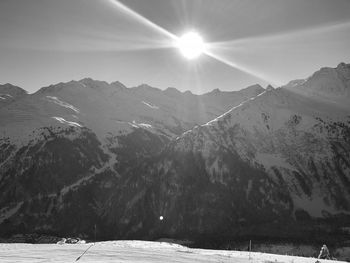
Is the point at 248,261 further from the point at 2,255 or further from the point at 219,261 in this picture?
the point at 2,255

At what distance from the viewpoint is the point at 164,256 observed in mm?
41812

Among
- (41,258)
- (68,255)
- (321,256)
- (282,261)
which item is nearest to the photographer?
(41,258)

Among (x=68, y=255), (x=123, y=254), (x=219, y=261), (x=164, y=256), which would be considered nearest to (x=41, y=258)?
(x=68, y=255)

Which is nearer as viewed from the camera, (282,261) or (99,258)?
(99,258)

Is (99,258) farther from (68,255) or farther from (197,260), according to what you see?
(197,260)

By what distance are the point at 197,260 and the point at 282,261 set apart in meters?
8.53

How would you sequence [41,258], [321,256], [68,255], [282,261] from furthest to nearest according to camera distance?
1. [321,256]
2. [282,261]
3. [68,255]
4. [41,258]

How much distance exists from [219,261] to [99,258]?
32.6 ft

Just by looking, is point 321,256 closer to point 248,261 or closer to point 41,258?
point 248,261

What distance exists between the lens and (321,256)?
53.2 meters

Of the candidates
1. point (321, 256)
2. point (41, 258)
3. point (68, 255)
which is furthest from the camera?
point (321, 256)

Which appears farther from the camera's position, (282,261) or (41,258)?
(282,261)

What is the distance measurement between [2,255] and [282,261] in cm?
2421

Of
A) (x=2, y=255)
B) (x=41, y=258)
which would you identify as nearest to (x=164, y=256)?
(x=41, y=258)
